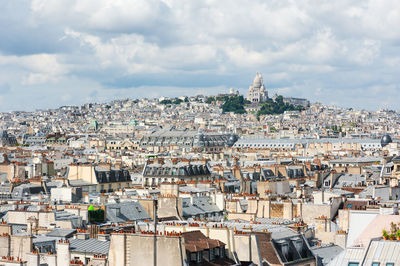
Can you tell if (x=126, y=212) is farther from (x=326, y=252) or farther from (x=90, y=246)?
(x=326, y=252)

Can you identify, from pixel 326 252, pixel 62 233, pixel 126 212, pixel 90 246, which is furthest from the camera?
pixel 126 212

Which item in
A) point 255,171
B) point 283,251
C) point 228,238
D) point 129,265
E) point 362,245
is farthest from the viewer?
point 255,171

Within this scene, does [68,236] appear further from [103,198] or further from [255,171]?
[255,171]

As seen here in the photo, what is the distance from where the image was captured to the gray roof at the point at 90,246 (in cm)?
2691

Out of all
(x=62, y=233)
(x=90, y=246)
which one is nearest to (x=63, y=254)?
(x=90, y=246)

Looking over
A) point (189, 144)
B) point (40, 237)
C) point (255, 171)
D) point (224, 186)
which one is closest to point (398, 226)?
point (40, 237)

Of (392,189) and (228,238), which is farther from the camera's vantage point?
(392,189)

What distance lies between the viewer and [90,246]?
27.5m

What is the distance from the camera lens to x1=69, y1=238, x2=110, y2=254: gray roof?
26.9 metres

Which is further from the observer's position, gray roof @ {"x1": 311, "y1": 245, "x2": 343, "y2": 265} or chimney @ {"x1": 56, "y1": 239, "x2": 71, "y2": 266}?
gray roof @ {"x1": 311, "y1": 245, "x2": 343, "y2": 265}

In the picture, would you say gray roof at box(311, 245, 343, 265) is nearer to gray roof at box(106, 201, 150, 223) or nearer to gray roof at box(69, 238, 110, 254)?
gray roof at box(69, 238, 110, 254)

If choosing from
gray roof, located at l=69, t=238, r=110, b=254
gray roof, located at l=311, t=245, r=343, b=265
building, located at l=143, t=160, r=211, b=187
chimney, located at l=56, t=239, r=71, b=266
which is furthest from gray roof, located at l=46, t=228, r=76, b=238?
building, located at l=143, t=160, r=211, b=187

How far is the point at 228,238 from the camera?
2466cm

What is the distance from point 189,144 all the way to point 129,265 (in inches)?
6684
